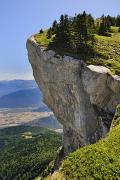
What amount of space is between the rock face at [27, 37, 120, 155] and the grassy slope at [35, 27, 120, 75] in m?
2.08

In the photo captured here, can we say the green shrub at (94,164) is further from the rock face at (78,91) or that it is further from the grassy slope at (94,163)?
the rock face at (78,91)

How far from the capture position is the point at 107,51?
91875mm

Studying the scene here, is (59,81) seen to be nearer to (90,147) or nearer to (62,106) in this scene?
(62,106)

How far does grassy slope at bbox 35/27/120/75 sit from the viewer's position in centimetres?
8494

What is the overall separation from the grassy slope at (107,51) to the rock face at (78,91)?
6.84 ft

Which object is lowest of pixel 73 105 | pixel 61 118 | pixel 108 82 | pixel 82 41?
pixel 61 118

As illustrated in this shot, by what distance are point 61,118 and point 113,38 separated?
2629cm

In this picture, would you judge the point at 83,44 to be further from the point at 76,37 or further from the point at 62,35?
the point at 62,35

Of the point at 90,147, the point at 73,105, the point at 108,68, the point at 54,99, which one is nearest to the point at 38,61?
the point at 54,99

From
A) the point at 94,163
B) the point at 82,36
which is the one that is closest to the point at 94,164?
the point at 94,163

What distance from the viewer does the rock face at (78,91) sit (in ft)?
272

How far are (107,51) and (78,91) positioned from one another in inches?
478

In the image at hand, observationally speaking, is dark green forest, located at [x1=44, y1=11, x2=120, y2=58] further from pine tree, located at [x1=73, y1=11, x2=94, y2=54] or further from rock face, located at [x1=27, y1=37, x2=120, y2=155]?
rock face, located at [x1=27, y1=37, x2=120, y2=155]

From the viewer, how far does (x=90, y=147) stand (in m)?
39.6
